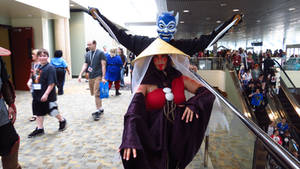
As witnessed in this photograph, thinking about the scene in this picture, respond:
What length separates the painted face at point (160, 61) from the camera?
1.77m

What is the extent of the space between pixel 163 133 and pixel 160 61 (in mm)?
552

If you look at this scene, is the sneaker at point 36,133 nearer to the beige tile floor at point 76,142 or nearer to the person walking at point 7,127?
the beige tile floor at point 76,142

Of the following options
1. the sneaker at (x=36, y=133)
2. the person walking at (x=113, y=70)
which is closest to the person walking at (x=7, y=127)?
the sneaker at (x=36, y=133)

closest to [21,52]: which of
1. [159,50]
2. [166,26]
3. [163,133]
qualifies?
[166,26]

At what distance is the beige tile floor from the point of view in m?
2.96

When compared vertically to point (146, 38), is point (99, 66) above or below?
below

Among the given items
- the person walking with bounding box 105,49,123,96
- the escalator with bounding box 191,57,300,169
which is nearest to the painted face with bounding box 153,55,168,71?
the escalator with bounding box 191,57,300,169

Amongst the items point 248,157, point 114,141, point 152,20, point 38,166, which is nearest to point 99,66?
point 114,141

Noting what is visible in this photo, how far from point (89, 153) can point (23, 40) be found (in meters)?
6.66

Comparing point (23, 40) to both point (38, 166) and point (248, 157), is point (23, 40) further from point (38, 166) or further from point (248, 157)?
point (248, 157)

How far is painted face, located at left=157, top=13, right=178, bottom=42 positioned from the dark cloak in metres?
0.53

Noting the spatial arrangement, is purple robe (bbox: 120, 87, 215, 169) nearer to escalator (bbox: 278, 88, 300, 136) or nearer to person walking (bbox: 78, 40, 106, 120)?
person walking (bbox: 78, 40, 106, 120)

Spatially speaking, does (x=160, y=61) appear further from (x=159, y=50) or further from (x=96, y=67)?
(x=96, y=67)

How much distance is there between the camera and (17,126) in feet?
14.1
